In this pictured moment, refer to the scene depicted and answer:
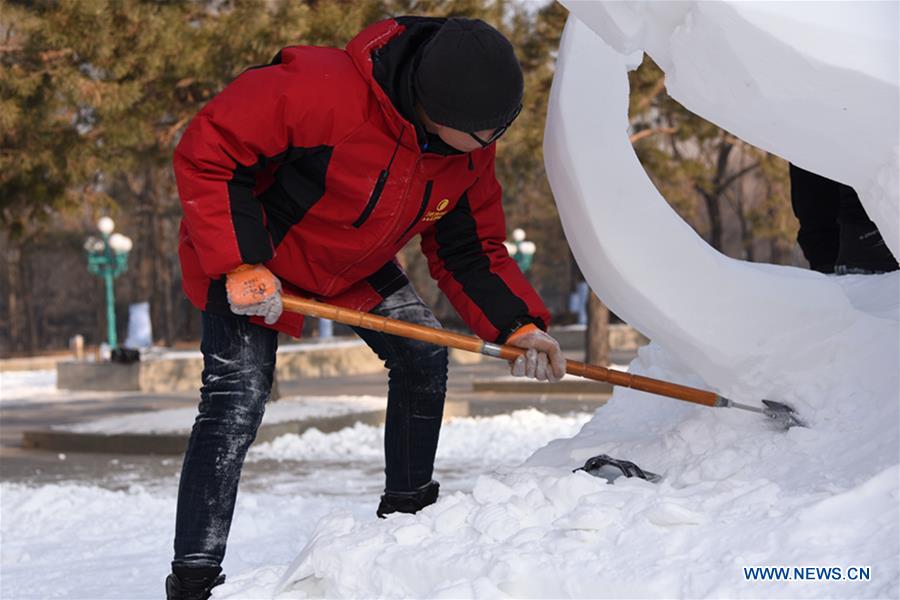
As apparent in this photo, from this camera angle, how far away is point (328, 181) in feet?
9.00

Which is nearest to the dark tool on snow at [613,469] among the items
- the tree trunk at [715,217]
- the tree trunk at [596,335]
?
the tree trunk at [596,335]

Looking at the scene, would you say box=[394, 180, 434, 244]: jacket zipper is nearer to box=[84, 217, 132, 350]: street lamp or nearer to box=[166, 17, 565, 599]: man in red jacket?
box=[166, 17, 565, 599]: man in red jacket

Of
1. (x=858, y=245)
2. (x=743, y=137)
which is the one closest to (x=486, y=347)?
(x=743, y=137)

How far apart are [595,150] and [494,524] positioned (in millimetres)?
1124

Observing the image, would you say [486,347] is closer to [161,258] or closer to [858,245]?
[858,245]

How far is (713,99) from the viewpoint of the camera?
248cm

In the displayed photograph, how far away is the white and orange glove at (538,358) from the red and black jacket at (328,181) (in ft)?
0.20

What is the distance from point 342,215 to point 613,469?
0.92m

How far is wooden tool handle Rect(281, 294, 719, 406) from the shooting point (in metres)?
2.74

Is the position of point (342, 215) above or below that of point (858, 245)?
above

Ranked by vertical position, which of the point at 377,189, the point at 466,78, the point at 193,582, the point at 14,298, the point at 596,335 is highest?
the point at 466,78

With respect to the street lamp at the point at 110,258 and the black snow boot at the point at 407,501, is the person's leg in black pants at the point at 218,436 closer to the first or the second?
the black snow boot at the point at 407,501

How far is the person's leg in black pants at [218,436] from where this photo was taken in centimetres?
275

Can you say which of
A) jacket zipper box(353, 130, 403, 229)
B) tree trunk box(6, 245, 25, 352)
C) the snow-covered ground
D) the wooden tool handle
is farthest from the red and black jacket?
tree trunk box(6, 245, 25, 352)
